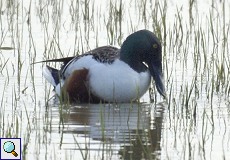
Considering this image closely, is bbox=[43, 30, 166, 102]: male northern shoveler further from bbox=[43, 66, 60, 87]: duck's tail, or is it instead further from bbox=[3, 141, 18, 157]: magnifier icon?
bbox=[3, 141, 18, 157]: magnifier icon

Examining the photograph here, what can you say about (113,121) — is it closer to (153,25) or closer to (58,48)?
(58,48)

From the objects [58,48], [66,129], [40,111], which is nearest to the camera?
[66,129]

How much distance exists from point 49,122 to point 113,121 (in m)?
0.56

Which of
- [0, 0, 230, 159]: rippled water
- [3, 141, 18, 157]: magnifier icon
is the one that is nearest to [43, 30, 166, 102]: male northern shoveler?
[0, 0, 230, 159]: rippled water

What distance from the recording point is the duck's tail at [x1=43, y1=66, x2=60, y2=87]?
9.24 metres

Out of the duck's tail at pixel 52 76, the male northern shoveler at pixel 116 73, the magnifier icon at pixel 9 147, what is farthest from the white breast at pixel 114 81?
the magnifier icon at pixel 9 147

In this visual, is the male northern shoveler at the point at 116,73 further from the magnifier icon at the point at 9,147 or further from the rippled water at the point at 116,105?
the magnifier icon at the point at 9,147

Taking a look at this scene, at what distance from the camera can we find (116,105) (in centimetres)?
866

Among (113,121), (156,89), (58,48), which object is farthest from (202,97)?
(58,48)

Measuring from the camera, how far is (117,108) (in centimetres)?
856

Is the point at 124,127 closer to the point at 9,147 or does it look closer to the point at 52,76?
the point at 9,147

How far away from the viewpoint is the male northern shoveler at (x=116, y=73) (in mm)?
8617

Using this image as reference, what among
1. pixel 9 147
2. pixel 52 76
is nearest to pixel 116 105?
pixel 52 76

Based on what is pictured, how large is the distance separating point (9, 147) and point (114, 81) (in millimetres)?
2257
